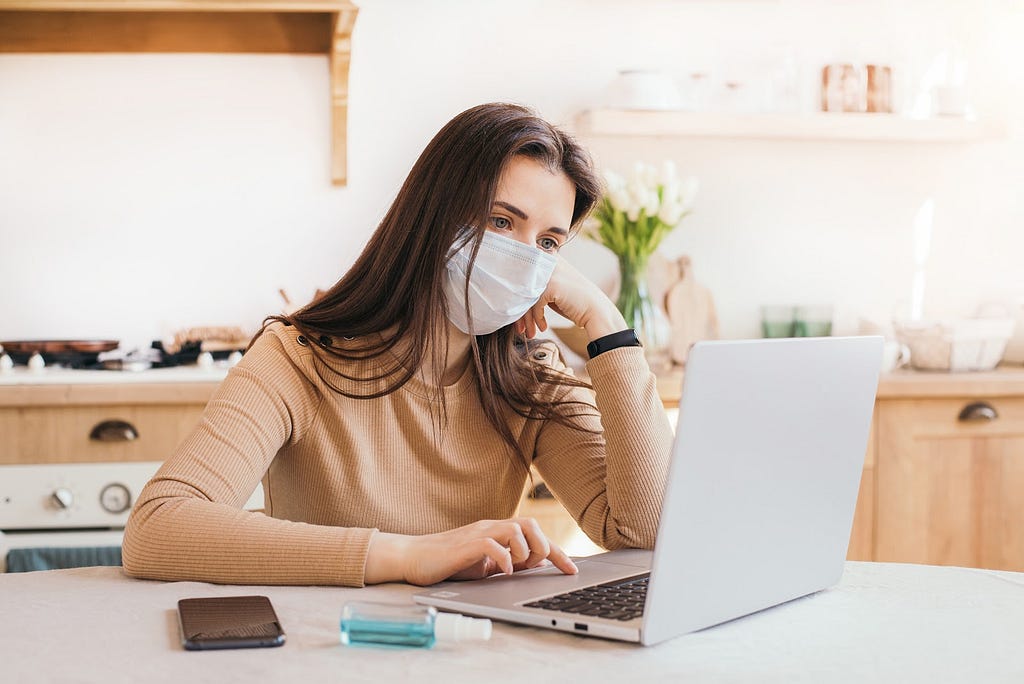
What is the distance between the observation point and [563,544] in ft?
7.75

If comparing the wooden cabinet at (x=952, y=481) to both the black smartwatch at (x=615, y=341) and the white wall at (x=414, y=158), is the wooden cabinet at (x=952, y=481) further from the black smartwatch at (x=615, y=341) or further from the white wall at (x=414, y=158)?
the black smartwatch at (x=615, y=341)

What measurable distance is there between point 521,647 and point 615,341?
2.00 ft

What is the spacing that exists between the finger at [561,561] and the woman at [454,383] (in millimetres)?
220

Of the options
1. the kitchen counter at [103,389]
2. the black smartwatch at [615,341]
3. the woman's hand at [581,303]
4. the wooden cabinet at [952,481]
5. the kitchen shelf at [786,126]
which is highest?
the kitchen shelf at [786,126]

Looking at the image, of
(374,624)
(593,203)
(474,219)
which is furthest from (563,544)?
(374,624)

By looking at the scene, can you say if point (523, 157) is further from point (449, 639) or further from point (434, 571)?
point (449, 639)

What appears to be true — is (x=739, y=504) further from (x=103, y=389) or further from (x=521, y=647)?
(x=103, y=389)

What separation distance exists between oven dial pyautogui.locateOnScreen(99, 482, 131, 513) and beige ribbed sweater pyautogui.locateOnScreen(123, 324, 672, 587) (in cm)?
92

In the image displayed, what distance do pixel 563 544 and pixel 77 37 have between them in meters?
1.66

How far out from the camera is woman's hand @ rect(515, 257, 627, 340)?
53.6 inches

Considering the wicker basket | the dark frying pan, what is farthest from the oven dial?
the wicker basket

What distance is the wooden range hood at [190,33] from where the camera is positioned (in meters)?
2.54

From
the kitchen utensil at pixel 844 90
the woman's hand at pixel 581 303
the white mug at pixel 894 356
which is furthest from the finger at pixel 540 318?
the kitchen utensil at pixel 844 90

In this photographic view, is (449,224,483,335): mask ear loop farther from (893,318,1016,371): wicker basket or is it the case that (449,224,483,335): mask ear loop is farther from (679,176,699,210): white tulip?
(893,318,1016,371): wicker basket
